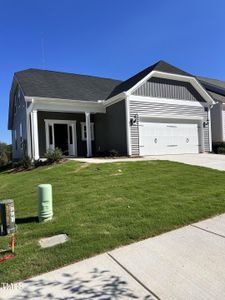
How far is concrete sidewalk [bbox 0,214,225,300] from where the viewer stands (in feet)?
9.33

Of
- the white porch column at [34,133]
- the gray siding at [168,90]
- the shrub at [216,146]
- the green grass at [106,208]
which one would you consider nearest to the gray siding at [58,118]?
the white porch column at [34,133]

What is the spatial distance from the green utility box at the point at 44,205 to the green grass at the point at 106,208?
0.17 metres

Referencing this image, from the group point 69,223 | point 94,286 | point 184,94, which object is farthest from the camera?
point 184,94

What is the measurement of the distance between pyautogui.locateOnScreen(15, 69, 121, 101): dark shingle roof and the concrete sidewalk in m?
13.2

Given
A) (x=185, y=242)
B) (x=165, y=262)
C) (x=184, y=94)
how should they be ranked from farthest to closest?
(x=184, y=94) < (x=185, y=242) < (x=165, y=262)

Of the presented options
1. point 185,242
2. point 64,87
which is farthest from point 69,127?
point 185,242

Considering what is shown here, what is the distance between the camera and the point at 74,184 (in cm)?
838

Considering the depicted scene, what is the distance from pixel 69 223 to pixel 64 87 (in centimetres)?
1446

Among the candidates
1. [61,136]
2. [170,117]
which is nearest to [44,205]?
[170,117]

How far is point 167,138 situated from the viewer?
16.3 m

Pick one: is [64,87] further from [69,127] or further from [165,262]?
[165,262]

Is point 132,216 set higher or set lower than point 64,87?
lower

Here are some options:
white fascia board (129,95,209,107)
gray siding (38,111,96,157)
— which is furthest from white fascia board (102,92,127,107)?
gray siding (38,111,96,157)

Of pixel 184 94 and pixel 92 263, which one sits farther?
pixel 184 94
